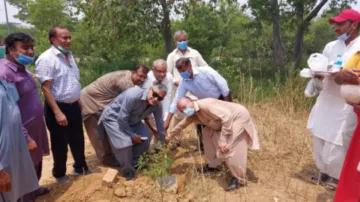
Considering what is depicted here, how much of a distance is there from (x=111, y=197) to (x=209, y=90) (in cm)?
156

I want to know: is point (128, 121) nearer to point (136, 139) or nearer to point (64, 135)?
point (136, 139)

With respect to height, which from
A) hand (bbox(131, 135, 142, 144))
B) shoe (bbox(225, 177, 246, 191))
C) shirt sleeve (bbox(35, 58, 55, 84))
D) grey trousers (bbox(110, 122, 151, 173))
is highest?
shirt sleeve (bbox(35, 58, 55, 84))

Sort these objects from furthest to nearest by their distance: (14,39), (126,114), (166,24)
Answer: (166,24) < (126,114) < (14,39)

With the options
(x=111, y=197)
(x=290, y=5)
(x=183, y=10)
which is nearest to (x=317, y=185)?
(x=111, y=197)

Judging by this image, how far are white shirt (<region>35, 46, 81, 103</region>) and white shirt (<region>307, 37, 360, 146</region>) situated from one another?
97.7 inches

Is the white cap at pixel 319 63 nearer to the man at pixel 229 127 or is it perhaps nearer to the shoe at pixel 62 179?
the man at pixel 229 127

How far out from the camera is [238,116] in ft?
10.8

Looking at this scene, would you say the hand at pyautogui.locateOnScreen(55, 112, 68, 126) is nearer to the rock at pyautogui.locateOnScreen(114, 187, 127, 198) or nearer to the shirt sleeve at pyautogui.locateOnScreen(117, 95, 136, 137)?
the shirt sleeve at pyautogui.locateOnScreen(117, 95, 136, 137)

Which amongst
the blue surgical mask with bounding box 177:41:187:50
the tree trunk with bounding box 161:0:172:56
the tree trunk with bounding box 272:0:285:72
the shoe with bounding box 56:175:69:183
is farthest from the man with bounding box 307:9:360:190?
the tree trunk with bounding box 272:0:285:72

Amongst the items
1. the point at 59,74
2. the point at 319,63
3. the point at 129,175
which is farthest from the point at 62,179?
the point at 319,63

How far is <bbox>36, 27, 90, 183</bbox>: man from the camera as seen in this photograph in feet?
10.2

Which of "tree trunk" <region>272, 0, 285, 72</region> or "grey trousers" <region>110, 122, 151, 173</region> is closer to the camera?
"grey trousers" <region>110, 122, 151, 173</region>

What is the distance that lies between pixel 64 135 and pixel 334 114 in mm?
2727

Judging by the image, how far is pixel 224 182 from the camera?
351cm
